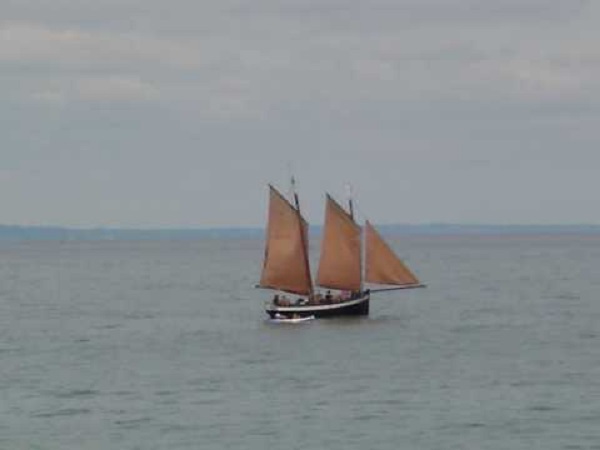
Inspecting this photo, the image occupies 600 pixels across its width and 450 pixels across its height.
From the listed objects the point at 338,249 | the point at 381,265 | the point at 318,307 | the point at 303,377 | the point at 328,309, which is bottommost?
the point at 303,377

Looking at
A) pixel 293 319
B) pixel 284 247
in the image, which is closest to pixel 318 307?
pixel 293 319

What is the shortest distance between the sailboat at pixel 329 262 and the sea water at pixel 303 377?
127cm

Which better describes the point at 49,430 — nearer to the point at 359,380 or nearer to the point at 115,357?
the point at 359,380

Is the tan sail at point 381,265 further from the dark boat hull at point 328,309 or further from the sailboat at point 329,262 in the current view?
the dark boat hull at point 328,309

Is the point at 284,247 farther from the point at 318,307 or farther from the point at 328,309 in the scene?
the point at 328,309

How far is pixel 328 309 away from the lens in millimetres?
84688

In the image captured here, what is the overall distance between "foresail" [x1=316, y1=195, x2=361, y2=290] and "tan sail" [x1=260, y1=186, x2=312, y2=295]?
123 centimetres

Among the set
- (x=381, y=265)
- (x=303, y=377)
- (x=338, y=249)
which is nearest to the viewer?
(x=303, y=377)

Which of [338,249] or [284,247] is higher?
[284,247]

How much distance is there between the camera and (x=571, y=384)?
57969 millimetres

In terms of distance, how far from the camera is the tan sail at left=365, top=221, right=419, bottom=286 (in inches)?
3324

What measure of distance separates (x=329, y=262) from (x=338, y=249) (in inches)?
33.6

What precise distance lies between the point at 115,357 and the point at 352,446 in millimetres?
26067

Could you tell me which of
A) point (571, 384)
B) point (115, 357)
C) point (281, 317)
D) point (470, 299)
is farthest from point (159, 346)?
point (470, 299)
